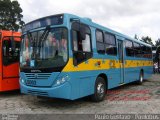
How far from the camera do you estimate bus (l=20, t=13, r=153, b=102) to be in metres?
7.89

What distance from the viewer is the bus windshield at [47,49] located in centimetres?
795

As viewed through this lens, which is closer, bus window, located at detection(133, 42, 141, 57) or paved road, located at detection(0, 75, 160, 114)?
paved road, located at detection(0, 75, 160, 114)

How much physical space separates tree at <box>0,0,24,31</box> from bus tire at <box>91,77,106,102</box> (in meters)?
31.9

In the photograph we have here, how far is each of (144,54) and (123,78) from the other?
5.23 metres

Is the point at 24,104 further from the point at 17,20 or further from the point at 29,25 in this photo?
the point at 17,20

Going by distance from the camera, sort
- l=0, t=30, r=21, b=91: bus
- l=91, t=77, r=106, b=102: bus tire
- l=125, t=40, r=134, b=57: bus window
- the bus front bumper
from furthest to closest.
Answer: l=125, t=40, r=134, b=57: bus window
l=0, t=30, r=21, b=91: bus
l=91, t=77, r=106, b=102: bus tire
the bus front bumper

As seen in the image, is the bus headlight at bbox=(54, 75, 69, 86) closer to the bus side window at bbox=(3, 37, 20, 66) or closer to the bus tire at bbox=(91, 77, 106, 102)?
the bus tire at bbox=(91, 77, 106, 102)

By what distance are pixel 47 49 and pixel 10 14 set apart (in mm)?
35203

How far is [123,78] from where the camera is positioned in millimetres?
12398

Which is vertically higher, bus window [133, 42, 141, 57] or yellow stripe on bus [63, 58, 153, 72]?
bus window [133, 42, 141, 57]

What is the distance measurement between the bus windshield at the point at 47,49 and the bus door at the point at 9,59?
80.2 inches

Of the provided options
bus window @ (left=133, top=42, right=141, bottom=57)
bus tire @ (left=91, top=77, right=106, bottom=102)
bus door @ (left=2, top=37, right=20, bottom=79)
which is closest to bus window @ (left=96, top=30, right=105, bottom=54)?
bus tire @ (left=91, top=77, right=106, bottom=102)

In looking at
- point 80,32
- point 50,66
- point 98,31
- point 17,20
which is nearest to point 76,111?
point 50,66

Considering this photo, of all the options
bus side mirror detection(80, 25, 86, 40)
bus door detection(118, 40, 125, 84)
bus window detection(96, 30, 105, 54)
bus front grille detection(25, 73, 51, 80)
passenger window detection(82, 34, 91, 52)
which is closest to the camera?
bus front grille detection(25, 73, 51, 80)
